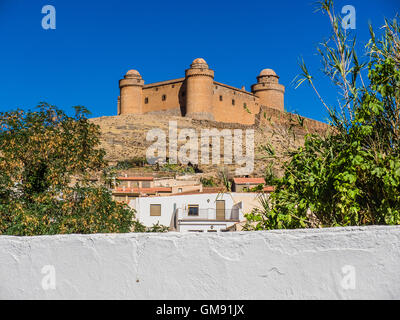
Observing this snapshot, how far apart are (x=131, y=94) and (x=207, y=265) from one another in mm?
65092

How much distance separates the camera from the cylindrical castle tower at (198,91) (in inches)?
2395

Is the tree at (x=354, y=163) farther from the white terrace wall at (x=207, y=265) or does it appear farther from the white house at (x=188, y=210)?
the white house at (x=188, y=210)

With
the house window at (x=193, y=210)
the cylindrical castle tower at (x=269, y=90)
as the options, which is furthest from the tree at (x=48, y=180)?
the cylindrical castle tower at (x=269, y=90)

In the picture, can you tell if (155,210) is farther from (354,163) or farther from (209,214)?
(354,163)

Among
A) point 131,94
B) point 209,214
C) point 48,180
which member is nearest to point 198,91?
point 131,94

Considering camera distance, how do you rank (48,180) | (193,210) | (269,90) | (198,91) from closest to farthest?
(48,180) < (193,210) < (198,91) < (269,90)

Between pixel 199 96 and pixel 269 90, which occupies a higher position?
pixel 269 90

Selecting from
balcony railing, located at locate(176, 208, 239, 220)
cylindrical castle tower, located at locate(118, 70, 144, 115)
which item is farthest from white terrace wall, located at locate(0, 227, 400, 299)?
cylindrical castle tower, located at locate(118, 70, 144, 115)

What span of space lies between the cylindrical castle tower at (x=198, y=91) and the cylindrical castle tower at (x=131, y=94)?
8694 millimetres

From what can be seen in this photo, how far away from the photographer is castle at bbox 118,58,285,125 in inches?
2405

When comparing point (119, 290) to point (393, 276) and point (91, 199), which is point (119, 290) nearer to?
point (393, 276)

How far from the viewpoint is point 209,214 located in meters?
24.8

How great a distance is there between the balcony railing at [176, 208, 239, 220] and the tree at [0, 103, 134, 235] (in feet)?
46.5
